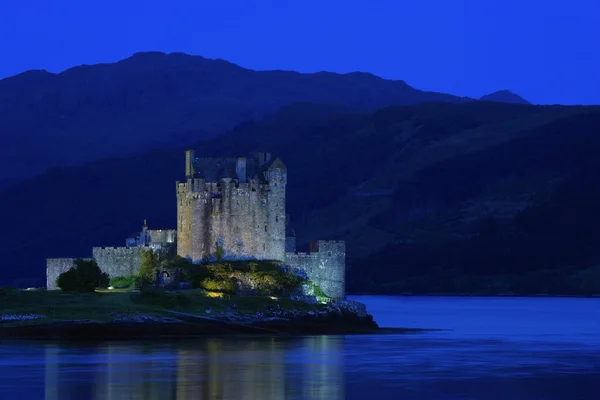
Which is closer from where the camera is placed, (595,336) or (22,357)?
(22,357)

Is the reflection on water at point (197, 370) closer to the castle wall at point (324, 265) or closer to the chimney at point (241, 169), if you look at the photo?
the castle wall at point (324, 265)

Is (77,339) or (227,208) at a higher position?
(227,208)

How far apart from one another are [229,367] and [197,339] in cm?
2141

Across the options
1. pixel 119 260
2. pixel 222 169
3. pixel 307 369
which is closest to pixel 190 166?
pixel 222 169

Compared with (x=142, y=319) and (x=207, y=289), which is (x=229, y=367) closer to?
(x=142, y=319)

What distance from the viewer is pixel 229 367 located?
7631 centimetres

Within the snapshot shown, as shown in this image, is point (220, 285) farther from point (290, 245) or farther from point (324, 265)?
point (290, 245)

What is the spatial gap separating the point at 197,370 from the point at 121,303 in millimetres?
27416

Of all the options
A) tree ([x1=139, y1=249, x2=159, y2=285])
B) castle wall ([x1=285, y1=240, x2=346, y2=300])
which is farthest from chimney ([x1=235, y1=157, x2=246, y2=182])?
tree ([x1=139, y1=249, x2=159, y2=285])

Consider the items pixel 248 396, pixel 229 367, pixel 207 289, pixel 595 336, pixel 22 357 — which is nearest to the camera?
pixel 248 396

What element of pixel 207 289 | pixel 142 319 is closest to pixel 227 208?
pixel 207 289

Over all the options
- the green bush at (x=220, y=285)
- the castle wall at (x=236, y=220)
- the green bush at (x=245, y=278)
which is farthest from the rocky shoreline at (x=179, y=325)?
the castle wall at (x=236, y=220)

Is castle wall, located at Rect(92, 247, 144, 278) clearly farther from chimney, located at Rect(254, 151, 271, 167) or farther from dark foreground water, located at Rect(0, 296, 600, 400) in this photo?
dark foreground water, located at Rect(0, 296, 600, 400)

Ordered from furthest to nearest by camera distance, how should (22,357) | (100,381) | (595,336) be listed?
(595,336), (22,357), (100,381)
